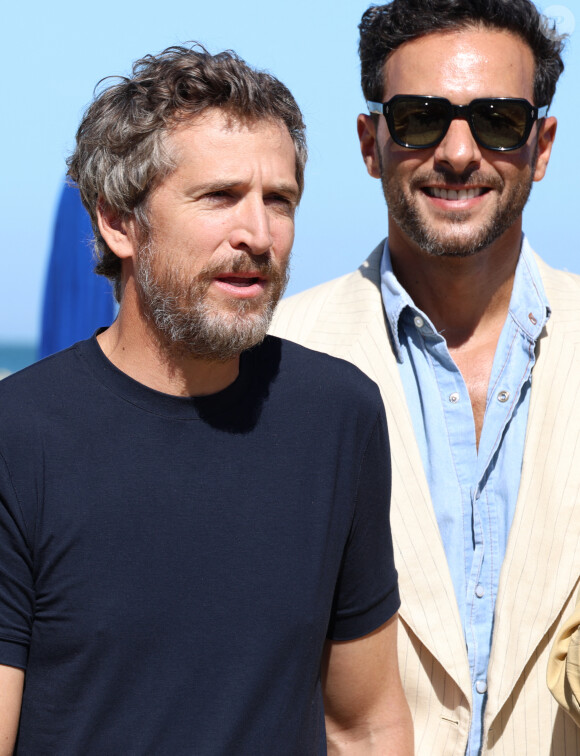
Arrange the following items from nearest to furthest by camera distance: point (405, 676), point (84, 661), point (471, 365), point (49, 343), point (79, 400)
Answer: point (84, 661), point (79, 400), point (405, 676), point (471, 365), point (49, 343)

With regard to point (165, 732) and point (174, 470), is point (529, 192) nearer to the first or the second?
point (174, 470)

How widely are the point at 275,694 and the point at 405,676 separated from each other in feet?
2.37

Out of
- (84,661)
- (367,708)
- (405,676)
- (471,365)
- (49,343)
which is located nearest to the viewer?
(84,661)

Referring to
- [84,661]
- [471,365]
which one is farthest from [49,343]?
[84,661]

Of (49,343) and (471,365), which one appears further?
(49,343)

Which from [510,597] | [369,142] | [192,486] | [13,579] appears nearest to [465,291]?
[369,142]

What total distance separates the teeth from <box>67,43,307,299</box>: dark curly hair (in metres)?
0.77

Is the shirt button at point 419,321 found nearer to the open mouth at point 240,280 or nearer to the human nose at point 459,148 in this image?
the human nose at point 459,148

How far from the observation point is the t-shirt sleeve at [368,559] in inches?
90.9

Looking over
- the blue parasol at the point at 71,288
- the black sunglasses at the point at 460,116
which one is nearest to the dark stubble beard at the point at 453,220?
the black sunglasses at the point at 460,116

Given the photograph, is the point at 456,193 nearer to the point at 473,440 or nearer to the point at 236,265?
the point at 473,440

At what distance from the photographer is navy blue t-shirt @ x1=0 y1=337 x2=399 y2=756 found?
78.5 inches

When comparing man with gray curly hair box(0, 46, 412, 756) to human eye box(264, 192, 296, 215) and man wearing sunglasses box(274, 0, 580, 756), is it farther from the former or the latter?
man wearing sunglasses box(274, 0, 580, 756)

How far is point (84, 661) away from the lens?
1.98m
